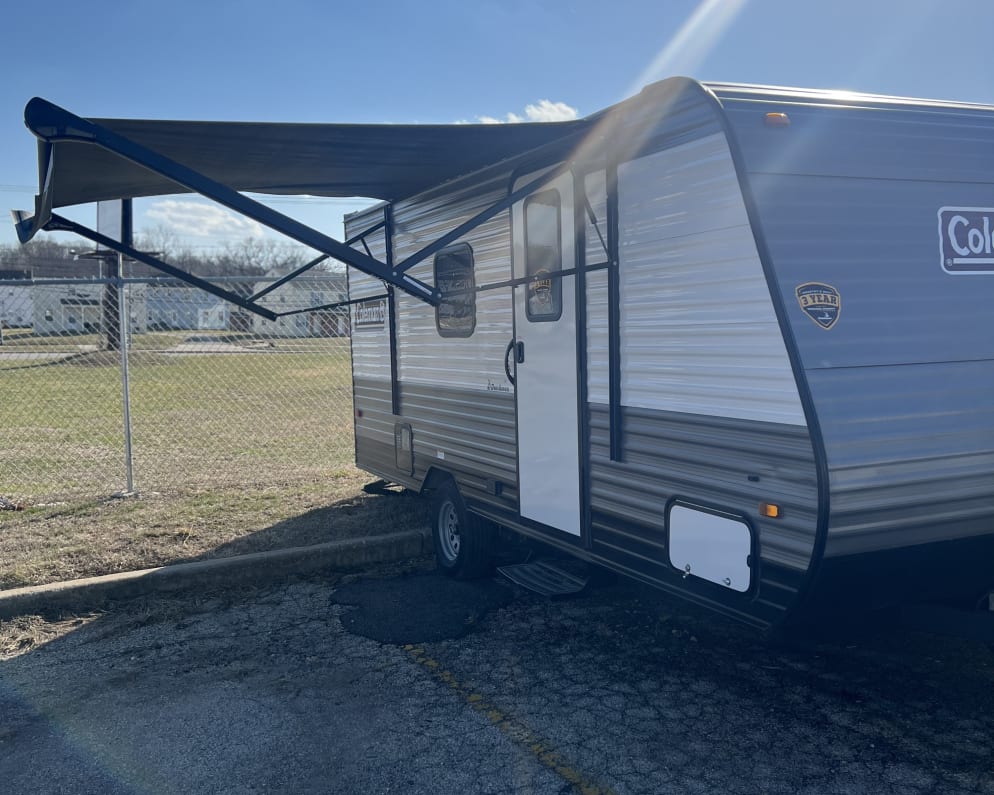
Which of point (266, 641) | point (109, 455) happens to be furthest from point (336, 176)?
point (109, 455)

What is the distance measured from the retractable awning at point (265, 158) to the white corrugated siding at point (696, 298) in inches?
28.6

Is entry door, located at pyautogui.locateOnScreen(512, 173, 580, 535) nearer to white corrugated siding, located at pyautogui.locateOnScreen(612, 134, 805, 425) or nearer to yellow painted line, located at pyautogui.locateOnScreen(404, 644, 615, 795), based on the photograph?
white corrugated siding, located at pyautogui.locateOnScreen(612, 134, 805, 425)

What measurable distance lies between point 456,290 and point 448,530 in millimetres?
1692

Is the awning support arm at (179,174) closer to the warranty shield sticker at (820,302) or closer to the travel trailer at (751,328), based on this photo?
the travel trailer at (751,328)

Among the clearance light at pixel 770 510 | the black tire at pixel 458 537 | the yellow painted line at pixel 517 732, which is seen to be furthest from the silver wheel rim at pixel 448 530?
the clearance light at pixel 770 510

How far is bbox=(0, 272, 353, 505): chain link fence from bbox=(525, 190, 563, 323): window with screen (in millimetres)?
3486

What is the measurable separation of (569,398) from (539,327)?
505 mm

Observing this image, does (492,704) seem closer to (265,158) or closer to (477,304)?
(477,304)

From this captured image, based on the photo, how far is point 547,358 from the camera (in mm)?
4977

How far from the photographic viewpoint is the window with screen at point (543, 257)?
4.84 m

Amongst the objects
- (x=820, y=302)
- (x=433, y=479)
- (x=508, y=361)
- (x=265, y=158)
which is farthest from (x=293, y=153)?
(x=820, y=302)

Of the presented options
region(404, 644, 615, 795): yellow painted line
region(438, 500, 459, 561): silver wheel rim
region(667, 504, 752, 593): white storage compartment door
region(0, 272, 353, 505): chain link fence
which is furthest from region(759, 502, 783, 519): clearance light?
region(0, 272, 353, 505): chain link fence

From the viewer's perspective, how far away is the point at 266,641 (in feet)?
17.1

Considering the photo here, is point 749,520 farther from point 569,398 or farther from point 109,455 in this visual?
point 109,455
